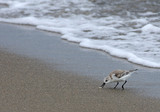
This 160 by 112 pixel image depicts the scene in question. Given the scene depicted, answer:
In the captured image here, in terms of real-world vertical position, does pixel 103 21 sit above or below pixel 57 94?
below

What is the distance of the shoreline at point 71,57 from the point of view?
6547 millimetres

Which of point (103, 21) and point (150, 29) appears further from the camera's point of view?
point (103, 21)

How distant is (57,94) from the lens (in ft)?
19.2

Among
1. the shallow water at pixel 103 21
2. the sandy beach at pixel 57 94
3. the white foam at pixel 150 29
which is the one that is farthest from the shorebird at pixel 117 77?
the white foam at pixel 150 29

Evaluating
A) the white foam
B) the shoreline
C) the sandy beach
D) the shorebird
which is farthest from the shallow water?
the sandy beach

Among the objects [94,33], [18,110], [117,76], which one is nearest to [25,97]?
[18,110]

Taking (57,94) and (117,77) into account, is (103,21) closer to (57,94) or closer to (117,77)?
(117,77)

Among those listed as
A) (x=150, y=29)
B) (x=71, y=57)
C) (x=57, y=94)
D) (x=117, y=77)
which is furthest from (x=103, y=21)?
(x=57, y=94)

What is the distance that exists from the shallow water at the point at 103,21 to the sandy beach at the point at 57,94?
1437 millimetres

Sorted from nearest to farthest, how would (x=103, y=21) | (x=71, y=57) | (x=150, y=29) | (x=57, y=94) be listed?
1. (x=57, y=94)
2. (x=71, y=57)
3. (x=150, y=29)
4. (x=103, y=21)

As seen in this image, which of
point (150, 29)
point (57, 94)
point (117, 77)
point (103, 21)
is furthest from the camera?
point (103, 21)

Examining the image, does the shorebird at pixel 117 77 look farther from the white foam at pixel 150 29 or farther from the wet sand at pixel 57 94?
the white foam at pixel 150 29

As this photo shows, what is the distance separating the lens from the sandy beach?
5379 millimetres

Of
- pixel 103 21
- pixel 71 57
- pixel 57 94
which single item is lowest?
pixel 103 21
